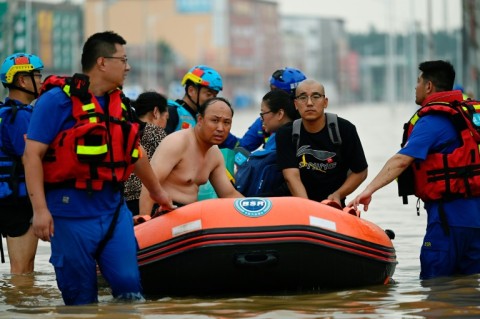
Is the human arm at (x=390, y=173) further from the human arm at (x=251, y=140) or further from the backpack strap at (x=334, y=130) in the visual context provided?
the human arm at (x=251, y=140)

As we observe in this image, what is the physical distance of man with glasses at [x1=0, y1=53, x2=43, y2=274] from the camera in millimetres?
9594

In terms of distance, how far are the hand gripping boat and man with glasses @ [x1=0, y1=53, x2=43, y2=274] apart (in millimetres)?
1276

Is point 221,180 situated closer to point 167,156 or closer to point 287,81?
point 167,156

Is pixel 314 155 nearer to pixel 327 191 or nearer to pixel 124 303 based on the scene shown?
pixel 327 191

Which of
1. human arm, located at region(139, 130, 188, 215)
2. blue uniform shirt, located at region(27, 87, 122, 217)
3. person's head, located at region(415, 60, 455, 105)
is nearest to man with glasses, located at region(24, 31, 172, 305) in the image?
blue uniform shirt, located at region(27, 87, 122, 217)

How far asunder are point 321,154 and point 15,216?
7.72 ft

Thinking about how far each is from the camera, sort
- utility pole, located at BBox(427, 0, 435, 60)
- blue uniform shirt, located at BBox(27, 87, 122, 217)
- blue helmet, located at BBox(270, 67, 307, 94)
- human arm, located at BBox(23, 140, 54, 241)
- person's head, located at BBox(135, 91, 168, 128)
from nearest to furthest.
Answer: human arm, located at BBox(23, 140, 54, 241)
blue uniform shirt, located at BBox(27, 87, 122, 217)
person's head, located at BBox(135, 91, 168, 128)
blue helmet, located at BBox(270, 67, 307, 94)
utility pole, located at BBox(427, 0, 435, 60)

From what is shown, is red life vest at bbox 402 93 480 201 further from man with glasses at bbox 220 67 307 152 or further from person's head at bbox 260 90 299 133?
man with glasses at bbox 220 67 307 152

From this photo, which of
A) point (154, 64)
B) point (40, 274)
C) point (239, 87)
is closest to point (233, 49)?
point (239, 87)

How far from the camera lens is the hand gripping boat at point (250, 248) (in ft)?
27.7

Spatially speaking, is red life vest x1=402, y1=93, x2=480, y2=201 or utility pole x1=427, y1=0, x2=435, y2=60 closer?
red life vest x1=402, y1=93, x2=480, y2=201

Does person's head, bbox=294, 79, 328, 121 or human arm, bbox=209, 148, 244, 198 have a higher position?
person's head, bbox=294, 79, 328, 121

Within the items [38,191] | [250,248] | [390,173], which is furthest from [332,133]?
[38,191]

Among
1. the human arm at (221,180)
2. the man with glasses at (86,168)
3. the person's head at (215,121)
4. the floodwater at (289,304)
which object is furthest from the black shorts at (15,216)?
the man with glasses at (86,168)
